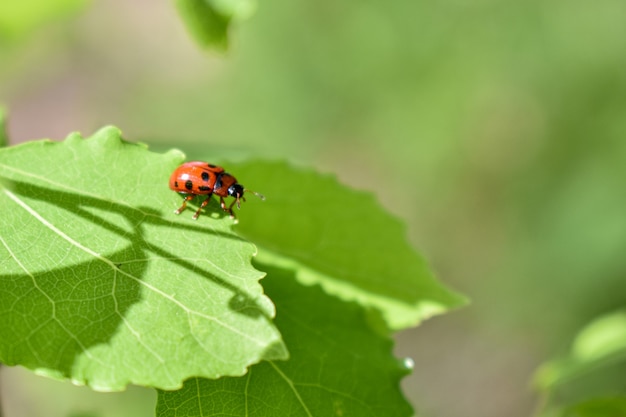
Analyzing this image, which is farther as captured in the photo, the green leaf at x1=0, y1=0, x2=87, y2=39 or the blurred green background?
the blurred green background

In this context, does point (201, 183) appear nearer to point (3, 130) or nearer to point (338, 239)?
point (338, 239)

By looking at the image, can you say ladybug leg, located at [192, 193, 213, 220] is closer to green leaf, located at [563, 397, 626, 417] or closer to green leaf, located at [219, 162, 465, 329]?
green leaf, located at [219, 162, 465, 329]

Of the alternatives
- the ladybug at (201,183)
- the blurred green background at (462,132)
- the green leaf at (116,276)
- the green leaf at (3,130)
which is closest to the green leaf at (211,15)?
the ladybug at (201,183)

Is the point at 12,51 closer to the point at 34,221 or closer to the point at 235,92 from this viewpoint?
the point at 34,221

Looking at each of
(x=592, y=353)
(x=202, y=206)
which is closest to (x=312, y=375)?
(x=202, y=206)

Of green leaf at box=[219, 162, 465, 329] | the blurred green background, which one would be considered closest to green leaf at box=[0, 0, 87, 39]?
green leaf at box=[219, 162, 465, 329]

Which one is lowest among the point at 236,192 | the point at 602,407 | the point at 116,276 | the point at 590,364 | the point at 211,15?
the point at 116,276

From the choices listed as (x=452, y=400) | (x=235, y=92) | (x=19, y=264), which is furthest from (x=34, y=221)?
(x=235, y=92)
